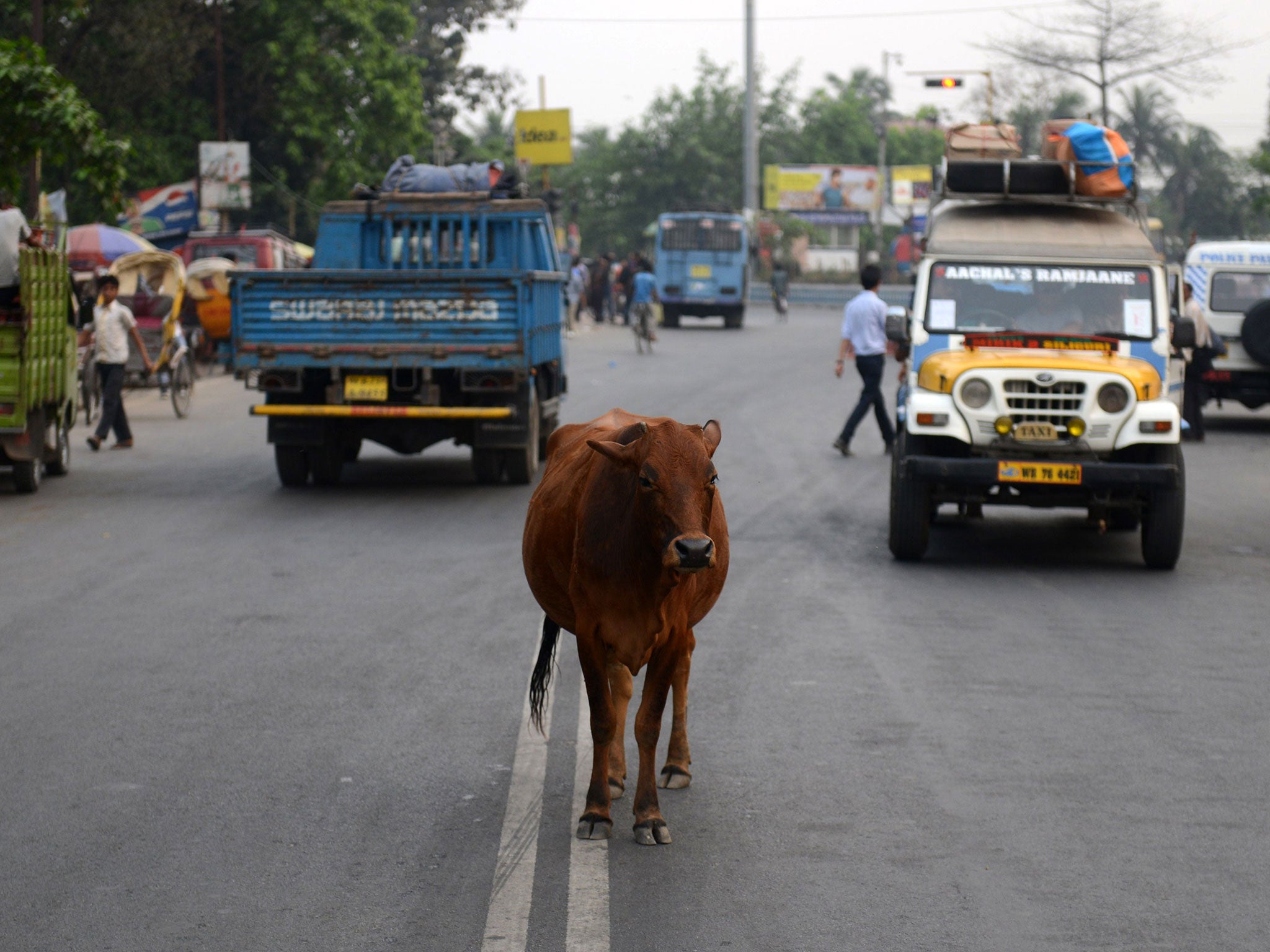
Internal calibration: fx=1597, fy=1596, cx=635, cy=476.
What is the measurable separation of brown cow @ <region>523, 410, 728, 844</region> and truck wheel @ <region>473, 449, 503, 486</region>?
8.74 m

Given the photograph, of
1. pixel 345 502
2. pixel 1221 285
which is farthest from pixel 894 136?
pixel 345 502

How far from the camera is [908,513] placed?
1072 cm

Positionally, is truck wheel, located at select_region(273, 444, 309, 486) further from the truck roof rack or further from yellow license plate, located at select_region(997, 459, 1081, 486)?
yellow license plate, located at select_region(997, 459, 1081, 486)

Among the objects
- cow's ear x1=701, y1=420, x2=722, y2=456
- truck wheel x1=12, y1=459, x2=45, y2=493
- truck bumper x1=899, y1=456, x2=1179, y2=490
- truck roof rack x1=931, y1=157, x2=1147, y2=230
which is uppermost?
truck roof rack x1=931, y1=157, x2=1147, y2=230

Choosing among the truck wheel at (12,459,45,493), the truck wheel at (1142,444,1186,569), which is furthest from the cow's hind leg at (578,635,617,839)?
the truck wheel at (12,459,45,493)

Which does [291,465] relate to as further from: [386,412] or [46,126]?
[46,126]

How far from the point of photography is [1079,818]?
5508 millimetres

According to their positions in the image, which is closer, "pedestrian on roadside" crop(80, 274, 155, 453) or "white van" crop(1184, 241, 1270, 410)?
"pedestrian on roadside" crop(80, 274, 155, 453)

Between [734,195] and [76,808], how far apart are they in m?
77.0

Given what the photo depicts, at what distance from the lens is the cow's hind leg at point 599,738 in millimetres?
5219

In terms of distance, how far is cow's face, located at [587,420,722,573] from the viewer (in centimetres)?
458

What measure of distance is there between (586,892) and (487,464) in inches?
390

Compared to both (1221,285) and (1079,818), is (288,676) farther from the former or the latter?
(1221,285)

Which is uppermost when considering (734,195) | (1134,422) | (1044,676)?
(734,195)
